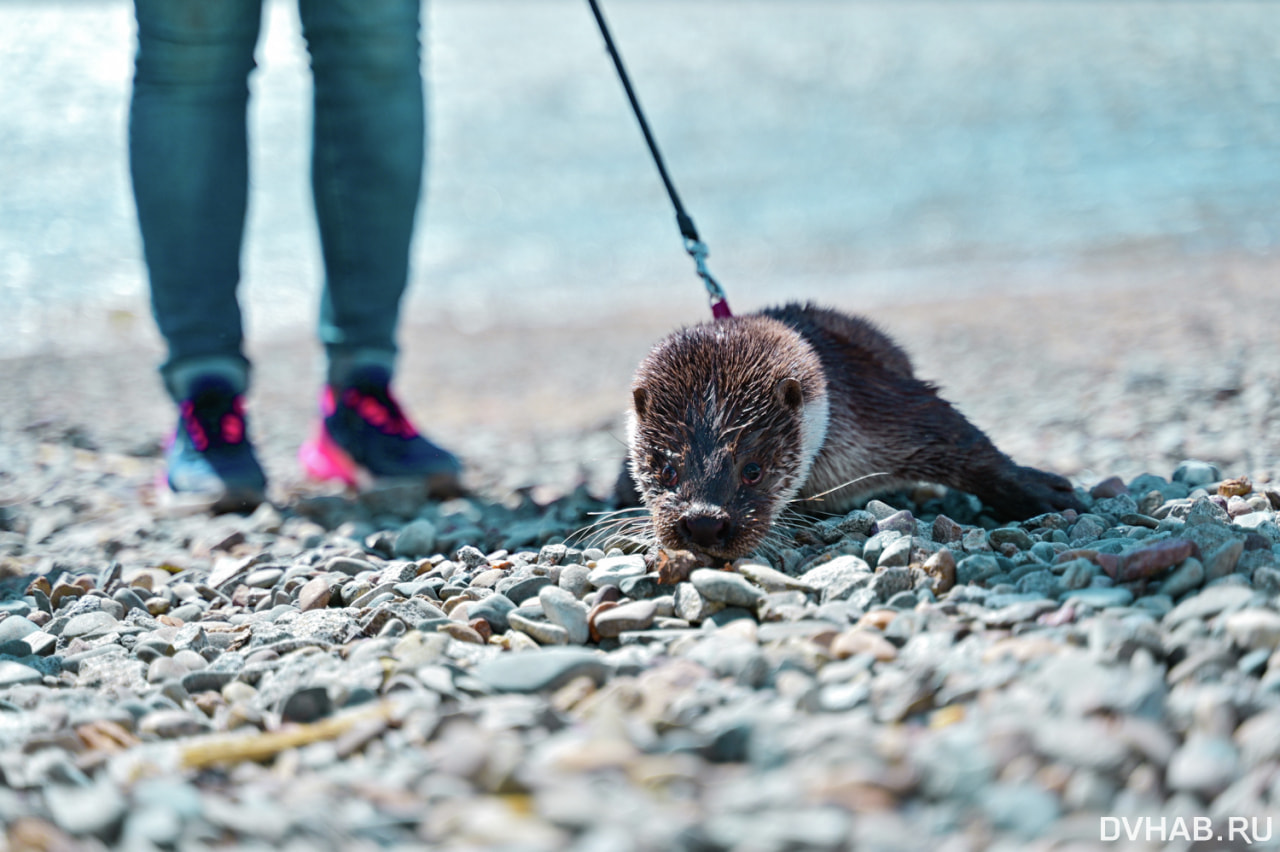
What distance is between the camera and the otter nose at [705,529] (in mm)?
3105

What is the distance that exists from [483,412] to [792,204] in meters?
10.4

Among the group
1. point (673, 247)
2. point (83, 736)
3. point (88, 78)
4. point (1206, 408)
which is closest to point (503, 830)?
point (83, 736)

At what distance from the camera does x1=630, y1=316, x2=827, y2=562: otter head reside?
3.25 metres

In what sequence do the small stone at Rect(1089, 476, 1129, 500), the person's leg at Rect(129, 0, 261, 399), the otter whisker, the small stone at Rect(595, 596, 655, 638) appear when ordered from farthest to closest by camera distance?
the person's leg at Rect(129, 0, 261, 399), the small stone at Rect(1089, 476, 1129, 500), the otter whisker, the small stone at Rect(595, 596, 655, 638)

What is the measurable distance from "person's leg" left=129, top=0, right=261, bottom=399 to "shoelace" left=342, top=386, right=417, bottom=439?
0.49m

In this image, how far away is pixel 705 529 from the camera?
3104mm

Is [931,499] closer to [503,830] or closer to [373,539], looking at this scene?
[373,539]

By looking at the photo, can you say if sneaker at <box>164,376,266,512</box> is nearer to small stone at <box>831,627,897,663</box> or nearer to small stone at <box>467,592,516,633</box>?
small stone at <box>467,592,516,633</box>

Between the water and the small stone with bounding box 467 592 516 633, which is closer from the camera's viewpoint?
the small stone with bounding box 467 592 516 633

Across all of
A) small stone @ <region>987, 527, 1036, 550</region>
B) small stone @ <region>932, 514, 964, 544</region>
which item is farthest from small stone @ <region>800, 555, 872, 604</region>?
small stone @ <region>987, 527, 1036, 550</region>

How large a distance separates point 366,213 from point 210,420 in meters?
1.09

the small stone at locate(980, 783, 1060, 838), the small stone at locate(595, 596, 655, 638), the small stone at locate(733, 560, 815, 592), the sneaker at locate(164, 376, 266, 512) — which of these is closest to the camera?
the small stone at locate(980, 783, 1060, 838)

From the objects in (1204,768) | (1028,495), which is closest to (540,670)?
(1204,768)

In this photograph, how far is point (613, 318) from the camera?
487 inches
